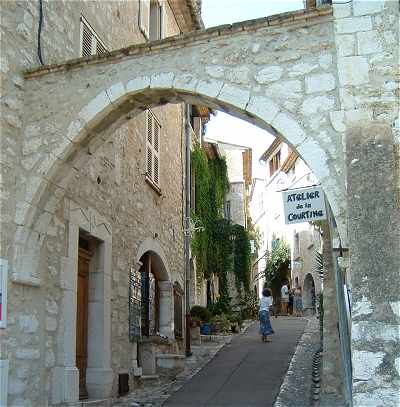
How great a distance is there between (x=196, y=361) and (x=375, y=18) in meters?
7.79

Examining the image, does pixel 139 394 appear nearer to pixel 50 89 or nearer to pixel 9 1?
pixel 50 89

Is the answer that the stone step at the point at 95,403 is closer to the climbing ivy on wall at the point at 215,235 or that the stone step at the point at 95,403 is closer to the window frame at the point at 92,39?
the window frame at the point at 92,39

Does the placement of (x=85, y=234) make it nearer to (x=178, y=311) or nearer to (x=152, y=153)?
(x=152, y=153)

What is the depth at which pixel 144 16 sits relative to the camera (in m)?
10.9

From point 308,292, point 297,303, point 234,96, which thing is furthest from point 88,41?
point 308,292

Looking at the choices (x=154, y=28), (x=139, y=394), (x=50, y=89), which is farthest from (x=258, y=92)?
(x=154, y=28)

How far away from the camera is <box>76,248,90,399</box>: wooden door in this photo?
7.68 metres

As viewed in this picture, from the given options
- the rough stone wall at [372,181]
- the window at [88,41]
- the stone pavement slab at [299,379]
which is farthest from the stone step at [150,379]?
the rough stone wall at [372,181]

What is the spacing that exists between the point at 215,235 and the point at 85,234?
11.7 meters

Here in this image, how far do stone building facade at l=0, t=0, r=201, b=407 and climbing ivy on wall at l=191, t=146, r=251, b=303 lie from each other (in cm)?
456

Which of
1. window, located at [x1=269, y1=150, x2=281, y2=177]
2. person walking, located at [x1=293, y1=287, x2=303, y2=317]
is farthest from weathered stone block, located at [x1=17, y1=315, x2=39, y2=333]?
window, located at [x1=269, y1=150, x2=281, y2=177]

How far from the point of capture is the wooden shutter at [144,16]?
10641 mm

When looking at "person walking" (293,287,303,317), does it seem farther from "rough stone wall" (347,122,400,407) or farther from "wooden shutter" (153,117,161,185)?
"rough stone wall" (347,122,400,407)

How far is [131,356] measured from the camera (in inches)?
356
